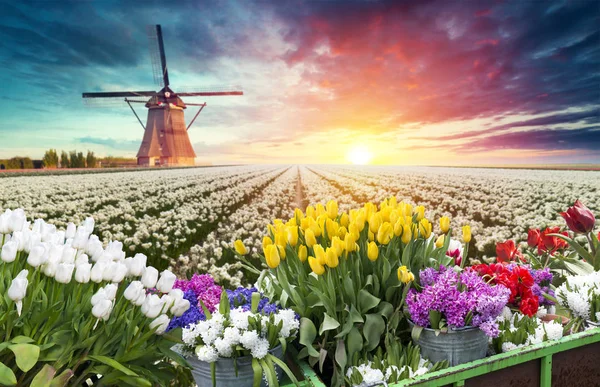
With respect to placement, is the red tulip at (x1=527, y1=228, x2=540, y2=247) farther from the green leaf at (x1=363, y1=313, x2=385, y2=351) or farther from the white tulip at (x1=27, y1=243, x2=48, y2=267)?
the white tulip at (x1=27, y1=243, x2=48, y2=267)

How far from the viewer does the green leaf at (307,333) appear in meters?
2.51

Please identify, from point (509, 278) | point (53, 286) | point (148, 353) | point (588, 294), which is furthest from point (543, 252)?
point (53, 286)

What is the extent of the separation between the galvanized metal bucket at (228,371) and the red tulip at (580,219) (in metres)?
2.74

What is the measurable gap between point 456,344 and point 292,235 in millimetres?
1106

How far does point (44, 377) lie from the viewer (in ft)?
5.97

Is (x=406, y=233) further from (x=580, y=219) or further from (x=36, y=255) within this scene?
(x=36, y=255)

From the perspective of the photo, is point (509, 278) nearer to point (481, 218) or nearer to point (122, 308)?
point (122, 308)

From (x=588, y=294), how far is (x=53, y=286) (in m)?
3.32

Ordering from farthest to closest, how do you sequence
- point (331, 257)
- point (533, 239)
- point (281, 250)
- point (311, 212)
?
point (533, 239)
point (311, 212)
point (281, 250)
point (331, 257)

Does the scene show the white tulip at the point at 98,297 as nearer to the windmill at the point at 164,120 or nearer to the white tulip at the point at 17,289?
the white tulip at the point at 17,289

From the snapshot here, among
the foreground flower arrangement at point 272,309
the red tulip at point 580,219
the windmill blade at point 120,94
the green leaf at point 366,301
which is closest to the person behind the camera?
the foreground flower arrangement at point 272,309

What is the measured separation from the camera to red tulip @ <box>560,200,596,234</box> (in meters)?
3.65

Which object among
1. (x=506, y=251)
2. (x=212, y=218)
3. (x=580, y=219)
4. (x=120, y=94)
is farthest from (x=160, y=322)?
(x=120, y=94)

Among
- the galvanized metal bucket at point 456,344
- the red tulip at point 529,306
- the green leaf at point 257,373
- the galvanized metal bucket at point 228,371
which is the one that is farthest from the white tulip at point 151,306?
the red tulip at point 529,306
